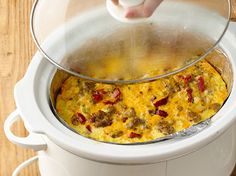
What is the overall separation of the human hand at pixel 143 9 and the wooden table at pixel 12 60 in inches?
24.2

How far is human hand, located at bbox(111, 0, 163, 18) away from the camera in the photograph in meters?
1.17

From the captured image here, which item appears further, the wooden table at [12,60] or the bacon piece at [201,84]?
the wooden table at [12,60]

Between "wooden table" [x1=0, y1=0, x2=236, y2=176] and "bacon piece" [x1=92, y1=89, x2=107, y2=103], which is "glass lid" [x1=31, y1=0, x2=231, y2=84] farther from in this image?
"wooden table" [x1=0, y1=0, x2=236, y2=176]

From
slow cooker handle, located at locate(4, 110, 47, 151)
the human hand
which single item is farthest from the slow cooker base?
the human hand

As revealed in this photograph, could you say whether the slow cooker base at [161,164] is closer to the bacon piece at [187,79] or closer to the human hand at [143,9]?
the bacon piece at [187,79]

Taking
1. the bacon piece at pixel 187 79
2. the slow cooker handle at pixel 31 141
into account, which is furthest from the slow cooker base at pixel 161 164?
the bacon piece at pixel 187 79

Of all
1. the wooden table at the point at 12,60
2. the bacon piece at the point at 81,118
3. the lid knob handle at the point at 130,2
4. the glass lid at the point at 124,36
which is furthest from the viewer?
the wooden table at the point at 12,60

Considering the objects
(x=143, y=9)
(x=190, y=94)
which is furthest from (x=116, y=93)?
(x=143, y=9)

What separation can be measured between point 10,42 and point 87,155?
0.80 m

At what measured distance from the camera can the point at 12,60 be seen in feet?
6.25

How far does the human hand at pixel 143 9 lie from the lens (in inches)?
46.1

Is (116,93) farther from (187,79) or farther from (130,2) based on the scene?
(130,2)

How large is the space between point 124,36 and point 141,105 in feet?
0.64

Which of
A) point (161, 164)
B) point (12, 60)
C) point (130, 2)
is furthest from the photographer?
point (12, 60)
